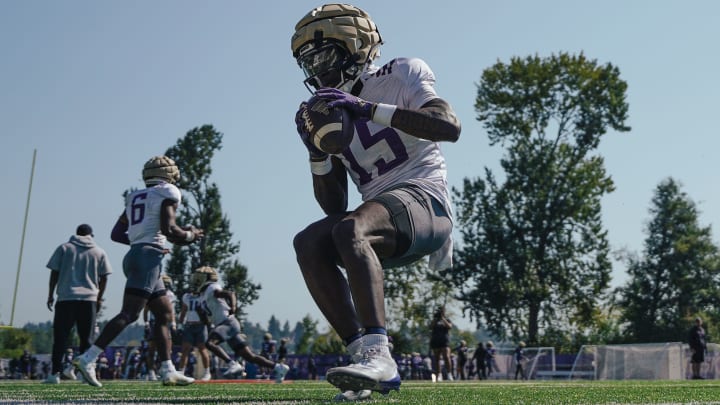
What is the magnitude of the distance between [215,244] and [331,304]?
1944 inches

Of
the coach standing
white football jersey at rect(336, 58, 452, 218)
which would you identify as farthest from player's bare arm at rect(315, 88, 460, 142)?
the coach standing

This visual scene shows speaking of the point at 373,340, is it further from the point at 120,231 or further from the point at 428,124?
the point at 120,231

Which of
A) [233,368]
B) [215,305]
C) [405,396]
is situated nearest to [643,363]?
[233,368]

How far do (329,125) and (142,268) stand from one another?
4.55m

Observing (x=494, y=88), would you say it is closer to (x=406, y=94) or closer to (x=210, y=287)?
(x=210, y=287)

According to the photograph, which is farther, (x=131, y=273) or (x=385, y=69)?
(x=131, y=273)

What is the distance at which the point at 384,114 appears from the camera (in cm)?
388

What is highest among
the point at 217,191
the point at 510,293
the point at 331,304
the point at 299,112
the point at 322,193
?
the point at 217,191

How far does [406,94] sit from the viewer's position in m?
4.25

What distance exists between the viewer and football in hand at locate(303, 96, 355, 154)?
383 centimetres

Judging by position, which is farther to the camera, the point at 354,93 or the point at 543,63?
the point at 543,63

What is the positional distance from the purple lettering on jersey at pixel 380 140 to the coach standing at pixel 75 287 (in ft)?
22.2

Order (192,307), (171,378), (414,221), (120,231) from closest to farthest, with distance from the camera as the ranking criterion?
(414,221), (171,378), (120,231), (192,307)

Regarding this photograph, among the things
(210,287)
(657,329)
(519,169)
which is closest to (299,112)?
(210,287)
